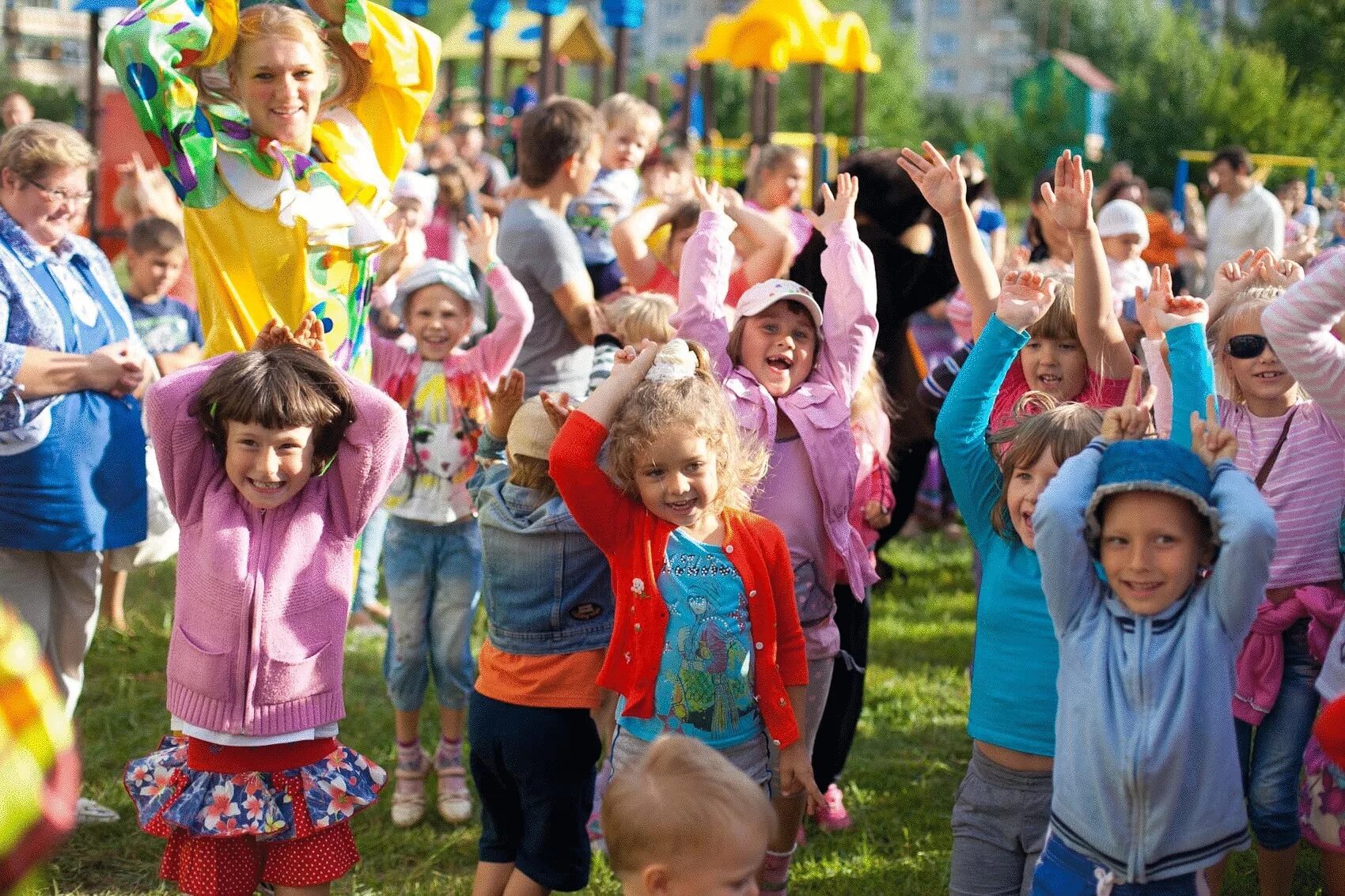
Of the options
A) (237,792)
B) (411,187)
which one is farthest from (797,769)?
(411,187)

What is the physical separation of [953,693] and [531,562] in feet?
8.97

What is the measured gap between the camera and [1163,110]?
139ft

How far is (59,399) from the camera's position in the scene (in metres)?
4.06

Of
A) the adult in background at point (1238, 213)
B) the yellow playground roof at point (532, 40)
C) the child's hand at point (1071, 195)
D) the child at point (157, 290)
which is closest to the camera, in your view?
the child's hand at point (1071, 195)

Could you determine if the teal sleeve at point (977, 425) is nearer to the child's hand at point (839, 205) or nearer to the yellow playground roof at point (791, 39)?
the child's hand at point (839, 205)

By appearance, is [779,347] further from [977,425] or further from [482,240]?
A: [482,240]

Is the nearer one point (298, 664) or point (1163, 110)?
point (298, 664)

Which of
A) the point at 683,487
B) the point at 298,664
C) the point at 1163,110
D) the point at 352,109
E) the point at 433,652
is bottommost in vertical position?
the point at 433,652

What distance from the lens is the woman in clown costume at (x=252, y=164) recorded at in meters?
3.78

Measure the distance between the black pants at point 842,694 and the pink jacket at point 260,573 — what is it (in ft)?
5.10

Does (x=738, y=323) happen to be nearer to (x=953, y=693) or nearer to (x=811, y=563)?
(x=811, y=563)

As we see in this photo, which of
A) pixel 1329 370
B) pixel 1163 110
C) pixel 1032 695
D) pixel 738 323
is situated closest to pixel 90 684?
pixel 738 323

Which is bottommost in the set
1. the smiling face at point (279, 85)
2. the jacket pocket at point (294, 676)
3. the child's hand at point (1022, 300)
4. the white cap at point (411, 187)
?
the jacket pocket at point (294, 676)

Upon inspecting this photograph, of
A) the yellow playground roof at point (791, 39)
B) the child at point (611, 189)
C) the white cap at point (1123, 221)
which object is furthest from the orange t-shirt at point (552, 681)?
the yellow playground roof at point (791, 39)
